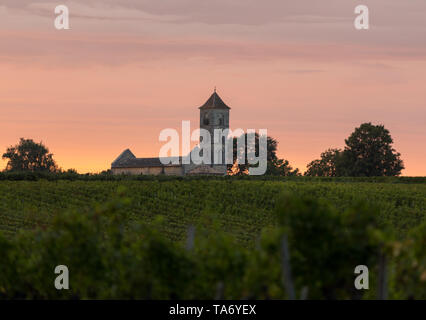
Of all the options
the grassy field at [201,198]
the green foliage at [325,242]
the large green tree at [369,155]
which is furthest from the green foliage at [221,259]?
the large green tree at [369,155]

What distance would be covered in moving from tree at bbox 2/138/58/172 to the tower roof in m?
34.7

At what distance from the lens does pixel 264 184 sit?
64.9 metres

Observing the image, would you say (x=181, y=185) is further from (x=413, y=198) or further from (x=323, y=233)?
(x=323, y=233)

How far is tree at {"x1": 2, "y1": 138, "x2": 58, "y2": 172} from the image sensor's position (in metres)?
136

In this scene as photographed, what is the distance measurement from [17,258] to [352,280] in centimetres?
599

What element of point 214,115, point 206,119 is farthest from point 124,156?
point 214,115

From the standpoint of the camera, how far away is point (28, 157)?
13775 centimetres

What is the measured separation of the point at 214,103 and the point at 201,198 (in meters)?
69.7

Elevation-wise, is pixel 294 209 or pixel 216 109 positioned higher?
pixel 216 109

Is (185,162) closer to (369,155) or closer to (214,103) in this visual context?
(214,103)

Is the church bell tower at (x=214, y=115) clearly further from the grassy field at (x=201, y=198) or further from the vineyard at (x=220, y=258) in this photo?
the vineyard at (x=220, y=258)

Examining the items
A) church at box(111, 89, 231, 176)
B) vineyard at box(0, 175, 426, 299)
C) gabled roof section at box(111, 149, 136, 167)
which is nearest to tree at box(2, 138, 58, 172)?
gabled roof section at box(111, 149, 136, 167)

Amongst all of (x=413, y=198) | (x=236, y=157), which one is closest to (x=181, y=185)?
(x=413, y=198)

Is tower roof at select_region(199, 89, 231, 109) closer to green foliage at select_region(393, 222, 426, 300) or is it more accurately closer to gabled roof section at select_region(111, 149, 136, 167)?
gabled roof section at select_region(111, 149, 136, 167)
